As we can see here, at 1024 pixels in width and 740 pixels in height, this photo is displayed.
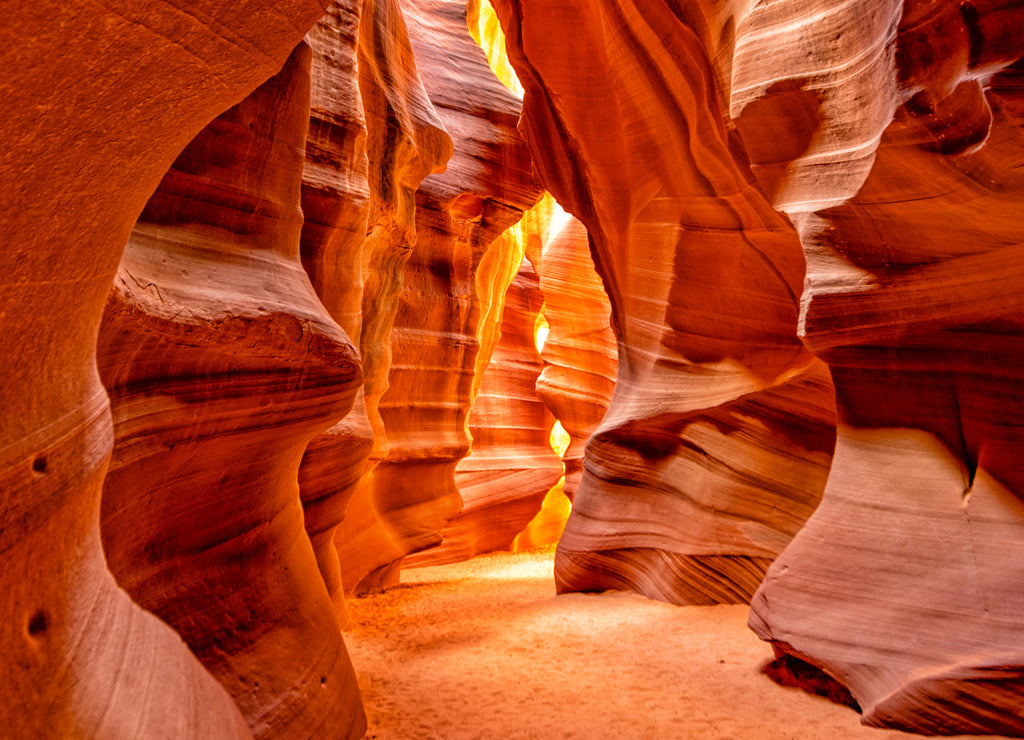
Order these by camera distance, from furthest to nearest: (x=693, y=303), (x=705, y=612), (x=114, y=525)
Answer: (x=693, y=303), (x=705, y=612), (x=114, y=525)

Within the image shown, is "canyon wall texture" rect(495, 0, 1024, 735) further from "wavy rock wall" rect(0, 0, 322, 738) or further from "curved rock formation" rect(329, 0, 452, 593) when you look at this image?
"wavy rock wall" rect(0, 0, 322, 738)

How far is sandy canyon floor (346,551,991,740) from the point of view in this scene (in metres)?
3.55

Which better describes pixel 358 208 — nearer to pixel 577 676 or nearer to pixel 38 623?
pixel 577 676

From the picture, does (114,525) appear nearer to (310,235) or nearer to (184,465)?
(184,465)

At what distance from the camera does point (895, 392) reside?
409 centimetres

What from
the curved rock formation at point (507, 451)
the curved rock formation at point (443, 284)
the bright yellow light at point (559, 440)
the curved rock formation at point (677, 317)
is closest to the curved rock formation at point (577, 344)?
the curved rock formation at point (507, 451)

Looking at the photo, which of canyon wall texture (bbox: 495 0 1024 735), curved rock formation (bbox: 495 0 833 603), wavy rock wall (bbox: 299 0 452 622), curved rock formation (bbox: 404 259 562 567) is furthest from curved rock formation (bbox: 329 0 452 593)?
curved rock formation (bbox: 404 259 562 567)

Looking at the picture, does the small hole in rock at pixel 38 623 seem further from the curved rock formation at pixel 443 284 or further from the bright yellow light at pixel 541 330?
the bright yellow light at pixel 541 330

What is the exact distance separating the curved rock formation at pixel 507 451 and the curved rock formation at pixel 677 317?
16.9 feet

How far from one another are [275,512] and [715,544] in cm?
380

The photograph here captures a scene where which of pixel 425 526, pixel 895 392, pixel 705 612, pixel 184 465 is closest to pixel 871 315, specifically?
pixel 895 392

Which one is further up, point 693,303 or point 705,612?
point 693,303

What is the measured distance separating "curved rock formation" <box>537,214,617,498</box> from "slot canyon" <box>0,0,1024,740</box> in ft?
15.9

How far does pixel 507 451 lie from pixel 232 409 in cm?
1109
